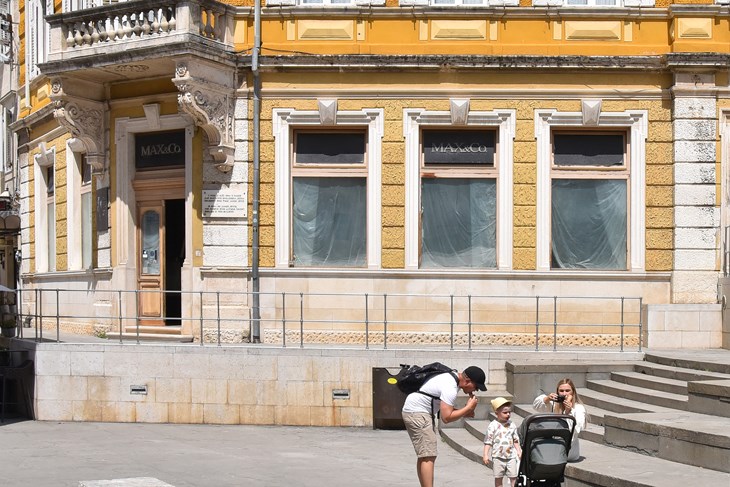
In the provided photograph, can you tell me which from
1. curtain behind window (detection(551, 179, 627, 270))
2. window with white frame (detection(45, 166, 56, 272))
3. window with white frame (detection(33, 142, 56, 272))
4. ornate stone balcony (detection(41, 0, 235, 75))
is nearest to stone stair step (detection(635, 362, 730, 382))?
curtain behind window (detection(551, 179, 627, 270))

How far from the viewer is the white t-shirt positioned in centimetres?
1137

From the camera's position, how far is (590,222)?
20578 millimetres

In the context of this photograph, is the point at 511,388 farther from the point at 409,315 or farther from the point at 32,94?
the point at 32,94

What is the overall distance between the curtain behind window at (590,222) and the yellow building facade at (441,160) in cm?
3

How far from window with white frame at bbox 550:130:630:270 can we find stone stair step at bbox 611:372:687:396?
370cm

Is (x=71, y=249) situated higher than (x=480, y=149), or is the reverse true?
(x=480, y=149)

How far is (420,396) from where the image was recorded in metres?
11.5

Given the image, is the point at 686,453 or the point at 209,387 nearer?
the point at 686,453

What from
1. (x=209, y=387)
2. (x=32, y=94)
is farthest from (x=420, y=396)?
(x=32, y=94)

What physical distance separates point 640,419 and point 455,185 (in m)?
8.20

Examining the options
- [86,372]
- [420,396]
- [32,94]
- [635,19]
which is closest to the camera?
[420,396]

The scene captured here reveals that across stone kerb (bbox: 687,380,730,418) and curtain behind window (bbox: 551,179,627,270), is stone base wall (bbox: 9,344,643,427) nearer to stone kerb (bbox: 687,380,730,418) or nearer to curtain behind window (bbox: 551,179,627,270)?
curtain behind window (bbox: 551,179,627,270)

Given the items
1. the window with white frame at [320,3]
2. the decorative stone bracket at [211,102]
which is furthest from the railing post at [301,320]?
the window with white frame at [320,3]

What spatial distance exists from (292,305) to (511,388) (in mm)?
4589
